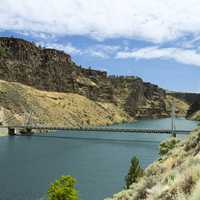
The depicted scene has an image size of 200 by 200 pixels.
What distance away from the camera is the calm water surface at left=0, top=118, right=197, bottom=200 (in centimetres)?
5491

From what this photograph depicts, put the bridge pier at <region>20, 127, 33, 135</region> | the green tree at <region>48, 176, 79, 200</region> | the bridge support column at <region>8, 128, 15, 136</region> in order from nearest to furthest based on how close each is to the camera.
→ the green tree at <region>48, 176, 79, 200</region> → the bridge support column at <region>8, 128, 15, 136</region> → the bridge pier at <region>20, 127, 33, 135</region>

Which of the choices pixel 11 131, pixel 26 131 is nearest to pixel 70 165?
pixel 11 131

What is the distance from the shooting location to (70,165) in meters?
78.8

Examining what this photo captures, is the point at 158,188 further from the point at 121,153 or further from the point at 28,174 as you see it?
the point at 121,153

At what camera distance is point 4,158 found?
3312 inches

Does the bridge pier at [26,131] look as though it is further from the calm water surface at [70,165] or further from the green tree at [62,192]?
the green tree at [62,192]

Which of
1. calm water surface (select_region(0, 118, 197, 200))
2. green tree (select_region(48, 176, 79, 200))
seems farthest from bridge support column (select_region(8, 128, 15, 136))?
green tree (select_region(48, 176, 79, 200))

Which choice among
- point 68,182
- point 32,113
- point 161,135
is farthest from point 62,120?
point 68,182

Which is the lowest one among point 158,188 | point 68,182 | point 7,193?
point 7,193

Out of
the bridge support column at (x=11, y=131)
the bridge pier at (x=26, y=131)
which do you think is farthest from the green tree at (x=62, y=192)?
the bridge pier at (x=26, y=131)

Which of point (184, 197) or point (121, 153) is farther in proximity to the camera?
point (121, 153)

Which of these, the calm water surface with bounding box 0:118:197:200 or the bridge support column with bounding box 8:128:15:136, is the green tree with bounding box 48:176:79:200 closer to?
the calm water surface with bounding box 0:118:197:200

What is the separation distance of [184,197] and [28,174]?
62.1m

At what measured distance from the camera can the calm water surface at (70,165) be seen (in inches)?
2162
